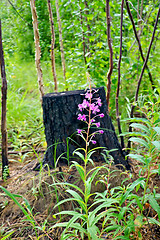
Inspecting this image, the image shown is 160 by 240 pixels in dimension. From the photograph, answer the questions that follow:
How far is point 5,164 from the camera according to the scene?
7.07 ft

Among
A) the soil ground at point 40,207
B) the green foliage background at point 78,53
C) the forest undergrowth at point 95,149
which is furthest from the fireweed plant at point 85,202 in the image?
the green foliage background at point 78,53

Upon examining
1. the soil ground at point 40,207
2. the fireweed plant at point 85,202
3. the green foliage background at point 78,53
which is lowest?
the soil ground at point 40,207

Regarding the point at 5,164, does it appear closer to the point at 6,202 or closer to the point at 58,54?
the point at 6,202

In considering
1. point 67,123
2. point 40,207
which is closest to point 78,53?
point 67,123

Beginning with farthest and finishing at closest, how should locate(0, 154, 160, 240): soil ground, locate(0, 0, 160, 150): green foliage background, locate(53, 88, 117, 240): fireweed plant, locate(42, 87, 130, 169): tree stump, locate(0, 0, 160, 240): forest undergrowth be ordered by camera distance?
locate(0, 0, 160, 150): green foliage background < locate(42, 87, 130, 169): tree stump < locate(0, 154, 160, 240): soil ground < locate(0, 0, 160, 240): forest undergrowth < locate(53, 88, 117, 240): fireweed plant

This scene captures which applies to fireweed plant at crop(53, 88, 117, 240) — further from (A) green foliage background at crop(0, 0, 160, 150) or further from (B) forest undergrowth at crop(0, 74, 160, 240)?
(A) green foliage background at crop(0, 0, 160, 150)

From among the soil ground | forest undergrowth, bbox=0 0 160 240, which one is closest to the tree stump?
forest undergrowth, bbox=0 0 160 240

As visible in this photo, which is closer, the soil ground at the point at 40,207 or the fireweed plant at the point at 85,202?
the fireweed plant at the point at 85,202

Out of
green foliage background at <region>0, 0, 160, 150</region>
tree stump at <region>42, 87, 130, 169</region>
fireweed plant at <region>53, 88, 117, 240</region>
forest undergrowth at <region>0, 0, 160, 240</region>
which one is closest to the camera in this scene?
fireweed plant at <region>53, 88, 117, 240</region>

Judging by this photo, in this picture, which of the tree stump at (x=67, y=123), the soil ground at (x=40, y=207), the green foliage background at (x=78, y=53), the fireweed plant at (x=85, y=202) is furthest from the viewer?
the green foliage background at (x=78, y=53)

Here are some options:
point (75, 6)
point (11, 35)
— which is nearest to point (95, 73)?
point (75, 6)

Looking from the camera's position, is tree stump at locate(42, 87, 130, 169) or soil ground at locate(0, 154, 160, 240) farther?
tree stump at locate(42, 87, 130, 169)

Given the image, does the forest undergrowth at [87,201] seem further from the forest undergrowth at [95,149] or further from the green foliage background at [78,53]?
the green foliage background at [78,53]

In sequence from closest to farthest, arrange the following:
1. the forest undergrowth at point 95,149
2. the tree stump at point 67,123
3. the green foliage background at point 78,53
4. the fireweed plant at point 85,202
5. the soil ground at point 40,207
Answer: the fireweed plant at point 85,202, the forest undergrowth at point 95,149, the soil ground at point 40,207, the tree stump at point 67,123, the green foliage background at point 78,53
